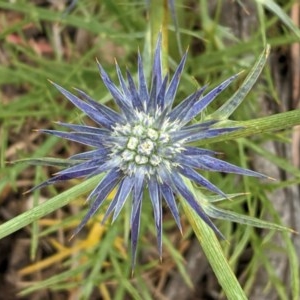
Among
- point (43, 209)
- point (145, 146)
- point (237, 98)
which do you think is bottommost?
point (43, 209)

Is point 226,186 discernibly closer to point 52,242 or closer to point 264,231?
point 264,231

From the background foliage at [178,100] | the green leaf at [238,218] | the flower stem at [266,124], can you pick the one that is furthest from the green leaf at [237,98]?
the background foliage at [178,100]

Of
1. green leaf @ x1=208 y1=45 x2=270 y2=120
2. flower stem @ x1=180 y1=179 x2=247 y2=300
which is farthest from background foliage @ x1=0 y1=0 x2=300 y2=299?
flower stem @ x1=180 y1=179 x2=247 y2=300

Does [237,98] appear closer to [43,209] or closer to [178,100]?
[43,209]

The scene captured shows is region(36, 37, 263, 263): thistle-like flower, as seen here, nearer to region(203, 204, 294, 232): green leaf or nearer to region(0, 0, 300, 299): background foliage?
region(203, 204, 294, 232): green leaf

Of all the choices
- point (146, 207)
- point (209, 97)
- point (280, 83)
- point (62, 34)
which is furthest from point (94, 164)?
point (62, 34)

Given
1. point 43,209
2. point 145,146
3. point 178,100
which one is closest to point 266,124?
point 145,146

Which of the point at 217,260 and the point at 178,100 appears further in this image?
the point at 178,100

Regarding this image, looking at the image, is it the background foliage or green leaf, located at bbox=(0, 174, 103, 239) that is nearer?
green leaf, located at bbox=(0, 174, 103, 239)
